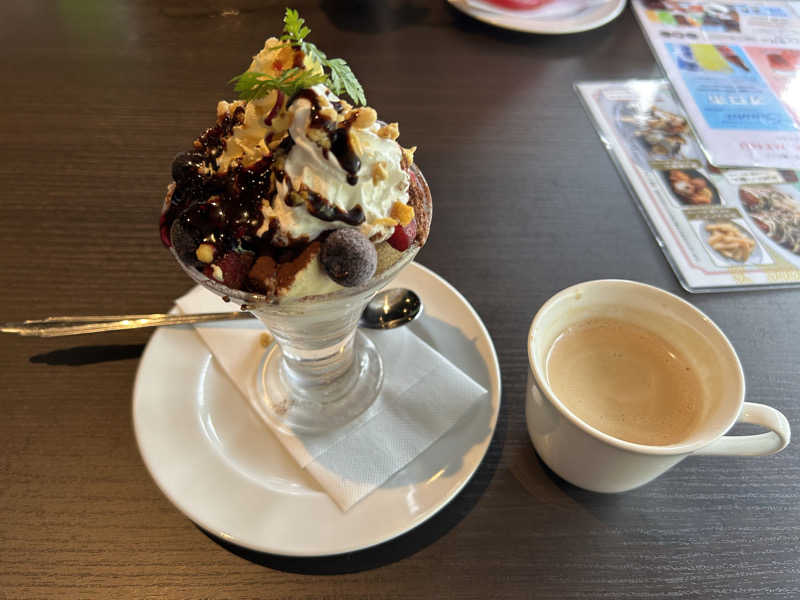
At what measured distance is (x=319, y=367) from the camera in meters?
0.84

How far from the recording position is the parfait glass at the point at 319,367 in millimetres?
671

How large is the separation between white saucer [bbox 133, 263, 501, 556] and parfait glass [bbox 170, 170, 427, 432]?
44 mm

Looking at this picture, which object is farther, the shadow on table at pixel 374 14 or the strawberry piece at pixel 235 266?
the shadow on table at pixel 374 14

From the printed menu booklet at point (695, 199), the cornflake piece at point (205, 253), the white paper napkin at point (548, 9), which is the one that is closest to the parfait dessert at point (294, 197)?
the cornflake piece at point (205, 253)

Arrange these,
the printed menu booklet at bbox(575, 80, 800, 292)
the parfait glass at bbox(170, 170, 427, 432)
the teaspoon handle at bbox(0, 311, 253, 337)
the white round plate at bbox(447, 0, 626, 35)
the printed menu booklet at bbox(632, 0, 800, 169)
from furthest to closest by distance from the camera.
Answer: the white round plate at bbox(447, 0, 626, 35) < the printed menu booklet at bbox(632, 0, 800, 169) < the printed menu booklet at bbox(575, 80, 800, 292) < the teaspoon handle at bbox(0, 311, 253, 337) < the parfait glass at bbox(170, 170, 427, 432)

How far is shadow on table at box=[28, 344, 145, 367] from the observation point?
83cm

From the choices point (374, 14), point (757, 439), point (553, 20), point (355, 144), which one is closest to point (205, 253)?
point (355, 144)

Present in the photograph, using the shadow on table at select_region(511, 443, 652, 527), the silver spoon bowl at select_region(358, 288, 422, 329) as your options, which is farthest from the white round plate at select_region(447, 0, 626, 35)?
the shadow on table at select_region(511, 443, 652, 527)

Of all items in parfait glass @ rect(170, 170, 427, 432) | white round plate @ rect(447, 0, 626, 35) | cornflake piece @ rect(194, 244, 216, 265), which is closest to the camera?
cornflake piece @ rect(194, 244, 216, 265)

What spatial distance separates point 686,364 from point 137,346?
30.8 inches

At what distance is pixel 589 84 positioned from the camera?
4.50 ft

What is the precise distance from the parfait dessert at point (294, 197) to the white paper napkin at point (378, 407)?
18cm

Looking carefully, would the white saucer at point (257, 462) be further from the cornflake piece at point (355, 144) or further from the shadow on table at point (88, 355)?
the cornflake piece at point (355, 144)

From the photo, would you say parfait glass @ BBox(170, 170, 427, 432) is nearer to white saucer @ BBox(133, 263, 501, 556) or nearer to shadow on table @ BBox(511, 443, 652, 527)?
white saucer @ BBox(133, 263, 501, 556)
